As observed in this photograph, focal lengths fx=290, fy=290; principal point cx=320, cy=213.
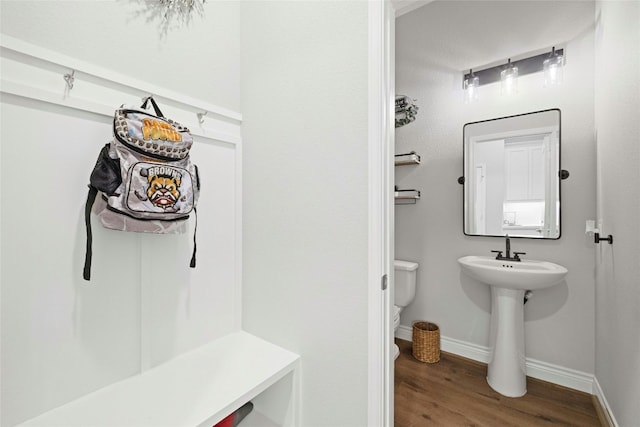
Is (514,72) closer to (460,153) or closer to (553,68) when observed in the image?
(553,68)

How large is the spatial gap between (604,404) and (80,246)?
2.64m

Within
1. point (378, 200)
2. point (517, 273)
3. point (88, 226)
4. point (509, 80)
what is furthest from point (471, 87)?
point (88, 226)

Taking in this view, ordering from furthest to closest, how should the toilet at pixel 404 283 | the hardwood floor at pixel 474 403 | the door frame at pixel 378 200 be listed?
the toilet at pixel 404 283
the hardwood floor at pixel 474 403
the door frame at pixel 378 200

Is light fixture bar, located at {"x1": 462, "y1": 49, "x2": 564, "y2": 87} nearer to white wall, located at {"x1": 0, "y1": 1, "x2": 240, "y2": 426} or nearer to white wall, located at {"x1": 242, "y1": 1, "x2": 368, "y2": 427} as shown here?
white wall, located at {"x1": 242, "y1": 1, "x2": 368, "y2": 427}

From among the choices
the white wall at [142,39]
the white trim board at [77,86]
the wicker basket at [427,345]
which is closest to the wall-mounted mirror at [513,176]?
the wicker basket at [427,345]

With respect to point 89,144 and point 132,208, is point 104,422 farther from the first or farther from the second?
point 89,144

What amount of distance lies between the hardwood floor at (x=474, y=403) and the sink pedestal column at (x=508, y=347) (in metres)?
0.06

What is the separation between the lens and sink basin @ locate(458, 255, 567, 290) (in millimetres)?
1702

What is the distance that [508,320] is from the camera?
1874 millimetres

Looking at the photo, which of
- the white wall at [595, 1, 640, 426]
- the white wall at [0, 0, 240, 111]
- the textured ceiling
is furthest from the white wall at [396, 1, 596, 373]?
the white wall at [0, 0, 240, 111]

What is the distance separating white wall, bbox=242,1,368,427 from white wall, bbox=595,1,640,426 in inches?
44.9

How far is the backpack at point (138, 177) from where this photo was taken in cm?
88

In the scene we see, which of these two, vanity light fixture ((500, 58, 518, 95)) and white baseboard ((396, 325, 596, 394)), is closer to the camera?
white baseboard ((396, 325, 596, 394))

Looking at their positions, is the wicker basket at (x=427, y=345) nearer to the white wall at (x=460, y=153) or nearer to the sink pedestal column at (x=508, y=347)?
the white wall at (x=460, y=153)
